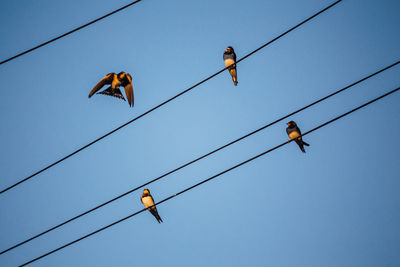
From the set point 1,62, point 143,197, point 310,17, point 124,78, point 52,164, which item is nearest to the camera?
point 1,62

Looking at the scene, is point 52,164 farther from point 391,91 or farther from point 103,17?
point 391,91

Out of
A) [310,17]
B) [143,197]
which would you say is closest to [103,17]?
[310,17]

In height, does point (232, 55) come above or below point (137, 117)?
above

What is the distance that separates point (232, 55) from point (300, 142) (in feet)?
7.44

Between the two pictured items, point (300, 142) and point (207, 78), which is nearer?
point (207, 78)

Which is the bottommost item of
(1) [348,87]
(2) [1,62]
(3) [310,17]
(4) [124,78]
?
(1) [348,87]

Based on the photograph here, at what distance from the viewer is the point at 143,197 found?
6.54 m

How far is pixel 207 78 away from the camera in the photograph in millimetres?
3766

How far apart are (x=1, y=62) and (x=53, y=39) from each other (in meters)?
0.59

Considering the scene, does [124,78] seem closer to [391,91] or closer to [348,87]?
[348,87]

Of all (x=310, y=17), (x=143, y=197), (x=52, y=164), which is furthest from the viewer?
(x=143, y=197)

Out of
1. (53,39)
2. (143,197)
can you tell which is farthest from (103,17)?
(143,197)

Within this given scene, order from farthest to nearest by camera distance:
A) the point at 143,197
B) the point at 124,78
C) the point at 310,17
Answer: the point at 143,197 → the point at 124,78 → the point at 310,17

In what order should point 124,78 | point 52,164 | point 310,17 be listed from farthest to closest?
1. point 124,78
2. point 52,164
3. point 310,17
